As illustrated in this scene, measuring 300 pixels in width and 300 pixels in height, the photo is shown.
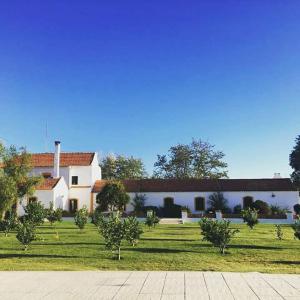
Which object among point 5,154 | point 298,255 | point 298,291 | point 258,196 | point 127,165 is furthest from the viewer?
point 127,165

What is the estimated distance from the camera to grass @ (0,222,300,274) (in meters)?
12.8

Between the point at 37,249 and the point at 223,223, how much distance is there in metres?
7.50

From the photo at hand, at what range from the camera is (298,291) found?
8992 mm

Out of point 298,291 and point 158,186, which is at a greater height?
point 158,186

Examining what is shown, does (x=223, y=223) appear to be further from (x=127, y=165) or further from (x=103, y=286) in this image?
(x=127, y=165)

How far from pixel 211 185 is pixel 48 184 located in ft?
53.3

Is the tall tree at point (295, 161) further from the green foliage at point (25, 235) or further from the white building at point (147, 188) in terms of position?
the green foliage at point (25, 235)

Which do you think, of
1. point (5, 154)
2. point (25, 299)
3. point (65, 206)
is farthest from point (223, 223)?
point (65, 206)

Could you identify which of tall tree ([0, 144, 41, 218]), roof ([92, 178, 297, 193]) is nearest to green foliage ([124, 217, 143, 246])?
tall tree ([0, 144, 41, 218])

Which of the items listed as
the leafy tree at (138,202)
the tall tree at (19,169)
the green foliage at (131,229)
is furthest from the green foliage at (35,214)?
the leafy tree at (138,202)

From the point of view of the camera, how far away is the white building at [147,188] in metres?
39.3

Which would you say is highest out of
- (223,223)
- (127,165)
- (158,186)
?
(127,165)

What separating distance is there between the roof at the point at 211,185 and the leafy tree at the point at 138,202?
2.05 feet

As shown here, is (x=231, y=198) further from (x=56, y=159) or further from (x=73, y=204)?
(x=56, y=159)
